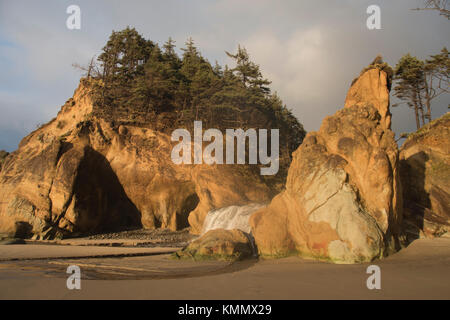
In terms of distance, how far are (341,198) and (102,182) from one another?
20.7 meters

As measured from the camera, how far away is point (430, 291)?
504 cm

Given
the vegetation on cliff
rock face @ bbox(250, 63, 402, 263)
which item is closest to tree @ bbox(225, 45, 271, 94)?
the vegetation on cliff

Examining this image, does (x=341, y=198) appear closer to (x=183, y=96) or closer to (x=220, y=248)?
(x=220, y=248)

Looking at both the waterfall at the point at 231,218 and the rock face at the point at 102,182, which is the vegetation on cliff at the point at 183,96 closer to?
the rock face at the point at 102,182

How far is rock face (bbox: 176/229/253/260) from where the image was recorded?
33.3 feet

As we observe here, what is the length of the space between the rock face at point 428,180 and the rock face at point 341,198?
106 inches

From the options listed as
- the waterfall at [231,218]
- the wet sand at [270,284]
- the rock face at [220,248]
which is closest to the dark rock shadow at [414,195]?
the wet sand at [270,284]

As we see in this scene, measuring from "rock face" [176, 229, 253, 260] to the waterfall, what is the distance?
15.5ft

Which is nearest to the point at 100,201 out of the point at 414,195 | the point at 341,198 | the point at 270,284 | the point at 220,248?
the point at 220,248

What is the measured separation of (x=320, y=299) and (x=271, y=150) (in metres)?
24.6

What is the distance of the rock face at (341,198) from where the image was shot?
840 cm

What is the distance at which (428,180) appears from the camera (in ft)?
42.9

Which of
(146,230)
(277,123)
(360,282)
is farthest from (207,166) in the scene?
(360,282)

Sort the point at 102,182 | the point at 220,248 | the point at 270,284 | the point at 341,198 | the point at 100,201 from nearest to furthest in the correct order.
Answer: the point at 270,284, the point at 341,198, the point at 220,248, the point at 100,201, the point at 102,182
